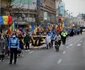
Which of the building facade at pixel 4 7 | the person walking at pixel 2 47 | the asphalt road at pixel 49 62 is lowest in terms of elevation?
the asphalt road at pixel 49 62

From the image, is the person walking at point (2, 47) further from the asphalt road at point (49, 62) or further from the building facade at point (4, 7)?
the building facade at point (4, 7)

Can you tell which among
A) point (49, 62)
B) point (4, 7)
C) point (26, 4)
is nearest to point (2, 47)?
point (49, 62)

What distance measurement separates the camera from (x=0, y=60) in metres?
22.3

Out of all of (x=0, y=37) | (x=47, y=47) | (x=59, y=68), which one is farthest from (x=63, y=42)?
(x=59, y=68)

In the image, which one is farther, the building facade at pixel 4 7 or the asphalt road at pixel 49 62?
the building facade at pixel 4 7

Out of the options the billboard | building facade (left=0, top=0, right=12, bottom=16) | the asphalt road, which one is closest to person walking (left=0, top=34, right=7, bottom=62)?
the asphalt road

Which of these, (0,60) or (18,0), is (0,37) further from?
(18,0)

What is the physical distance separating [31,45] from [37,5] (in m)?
58.7

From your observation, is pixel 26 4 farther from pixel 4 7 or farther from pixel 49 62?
pixel 49 62

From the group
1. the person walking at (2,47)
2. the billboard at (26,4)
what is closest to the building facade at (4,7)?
the billboard at (26,4)

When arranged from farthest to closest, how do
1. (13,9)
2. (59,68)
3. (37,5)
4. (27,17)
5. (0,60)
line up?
(37,5) < (27,17) < (13,9) < (0,60) < (59,68)

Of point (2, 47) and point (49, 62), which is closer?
point (49, 62)

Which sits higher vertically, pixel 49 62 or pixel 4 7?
pixel 4 7

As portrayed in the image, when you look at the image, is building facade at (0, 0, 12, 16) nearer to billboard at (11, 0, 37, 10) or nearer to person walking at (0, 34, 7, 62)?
billboard at (11, 0, 37, 10)
